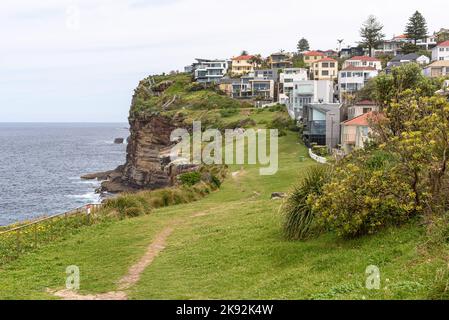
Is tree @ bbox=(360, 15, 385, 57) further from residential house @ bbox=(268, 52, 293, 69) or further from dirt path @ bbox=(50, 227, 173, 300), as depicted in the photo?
dirt path @ bbox=(50, 227, 173, 300)

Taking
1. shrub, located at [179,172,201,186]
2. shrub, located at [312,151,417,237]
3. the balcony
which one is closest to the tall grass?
shrub, located at [312,151,417,237]

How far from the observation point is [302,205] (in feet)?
55.9

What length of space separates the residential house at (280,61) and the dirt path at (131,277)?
4194 inches

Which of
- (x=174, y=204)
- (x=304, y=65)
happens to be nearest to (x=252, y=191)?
(x=174, y=204)

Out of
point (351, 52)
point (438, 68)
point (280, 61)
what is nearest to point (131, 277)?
point (438, 68)

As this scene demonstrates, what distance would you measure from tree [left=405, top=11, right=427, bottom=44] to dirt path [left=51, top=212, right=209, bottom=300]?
109 meters

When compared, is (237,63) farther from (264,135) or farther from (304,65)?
(264,135)

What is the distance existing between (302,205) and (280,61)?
112343mm

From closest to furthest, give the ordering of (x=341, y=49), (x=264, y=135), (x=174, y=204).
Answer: (x=174, y=204) → (x=264, y=135) → (x=341, y=49)

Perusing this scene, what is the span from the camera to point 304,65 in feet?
402

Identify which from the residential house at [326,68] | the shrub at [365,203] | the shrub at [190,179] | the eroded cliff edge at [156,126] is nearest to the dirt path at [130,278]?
the shrub at [365,203]

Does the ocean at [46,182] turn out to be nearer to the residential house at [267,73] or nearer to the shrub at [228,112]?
the shrub at [228,112]
